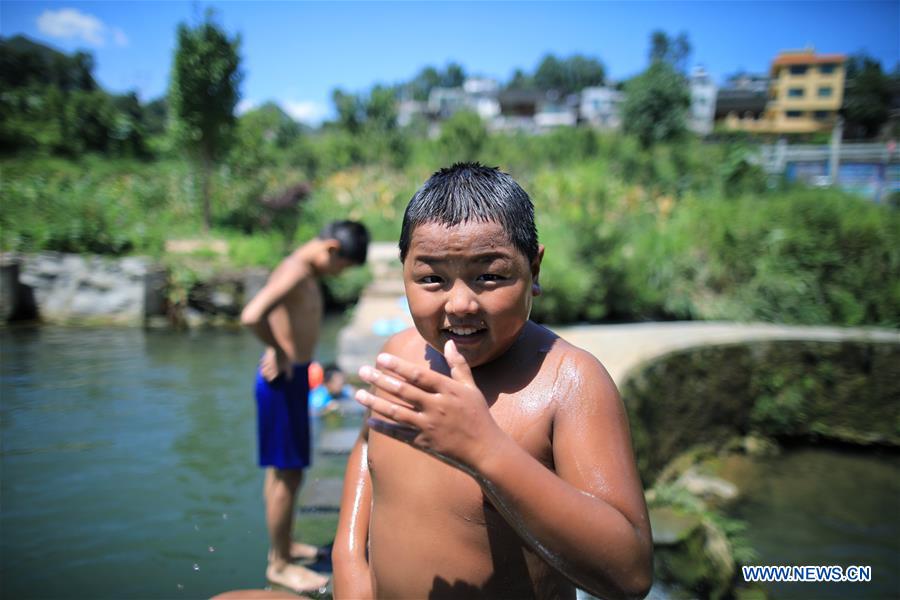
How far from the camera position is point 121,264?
11156 mm

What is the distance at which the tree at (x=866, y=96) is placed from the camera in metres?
14.6

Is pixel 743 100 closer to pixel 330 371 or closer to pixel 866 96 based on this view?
pixel 866 96

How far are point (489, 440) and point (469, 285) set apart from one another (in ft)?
1.15

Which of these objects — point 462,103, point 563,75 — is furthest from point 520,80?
point 462,103

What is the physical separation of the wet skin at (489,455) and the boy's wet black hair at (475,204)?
3cm

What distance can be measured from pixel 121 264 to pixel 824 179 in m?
15.9

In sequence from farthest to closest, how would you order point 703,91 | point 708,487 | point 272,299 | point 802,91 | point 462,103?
point 462,103
point 703,91
point 802,91
point 708,487
point 272,299

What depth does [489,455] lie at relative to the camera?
3.63 ft

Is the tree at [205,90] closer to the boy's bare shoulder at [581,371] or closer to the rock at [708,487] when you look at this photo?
the rock at [708,487]

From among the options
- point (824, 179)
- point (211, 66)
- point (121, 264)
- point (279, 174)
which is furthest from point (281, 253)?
point (824, 179)

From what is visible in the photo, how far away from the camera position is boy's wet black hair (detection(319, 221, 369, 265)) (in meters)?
3.77

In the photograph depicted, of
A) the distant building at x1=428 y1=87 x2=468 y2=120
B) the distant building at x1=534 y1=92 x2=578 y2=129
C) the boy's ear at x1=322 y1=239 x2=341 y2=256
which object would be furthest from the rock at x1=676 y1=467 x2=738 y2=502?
the distant building at x1=428 y1=87 x2=468 y2=120

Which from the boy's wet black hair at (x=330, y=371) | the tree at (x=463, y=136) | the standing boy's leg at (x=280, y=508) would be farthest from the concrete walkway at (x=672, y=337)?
the tree at (x=463, y=136)

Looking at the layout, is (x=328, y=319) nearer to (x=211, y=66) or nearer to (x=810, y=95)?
(x=211, y=66)
